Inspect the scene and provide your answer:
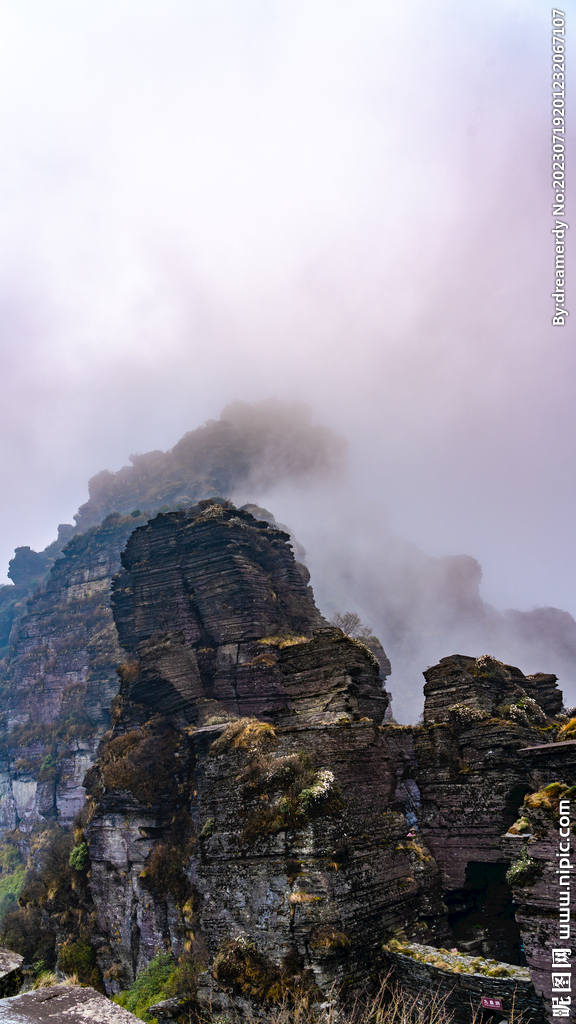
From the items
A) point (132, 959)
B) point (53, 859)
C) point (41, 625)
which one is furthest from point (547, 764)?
point (41, 625)

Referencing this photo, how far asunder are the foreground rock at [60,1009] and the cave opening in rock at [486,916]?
53.5 feet

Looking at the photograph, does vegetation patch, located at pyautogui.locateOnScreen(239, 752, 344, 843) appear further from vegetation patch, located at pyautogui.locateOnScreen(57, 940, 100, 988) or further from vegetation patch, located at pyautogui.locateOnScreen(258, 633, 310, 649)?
vegetation patch, located at pyautogui.locateOnScreen(57, 940, 100, 988)

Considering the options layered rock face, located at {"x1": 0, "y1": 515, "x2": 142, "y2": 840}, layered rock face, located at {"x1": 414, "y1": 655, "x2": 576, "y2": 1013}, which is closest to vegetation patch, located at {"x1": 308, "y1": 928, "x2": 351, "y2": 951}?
layered rock face, located at {"x1": 414, "y1": 655, "x2": 576, "y2": 1013}

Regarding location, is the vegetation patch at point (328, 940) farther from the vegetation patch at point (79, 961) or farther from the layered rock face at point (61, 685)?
the layered rock face at point (61, 685)

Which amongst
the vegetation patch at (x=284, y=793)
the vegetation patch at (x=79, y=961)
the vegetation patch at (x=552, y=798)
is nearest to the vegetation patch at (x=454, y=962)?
the vegetation patch at (x=552, y=798)

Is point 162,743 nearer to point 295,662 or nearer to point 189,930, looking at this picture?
point 189,930

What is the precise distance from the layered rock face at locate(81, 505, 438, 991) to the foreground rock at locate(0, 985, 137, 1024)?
34.5 ft

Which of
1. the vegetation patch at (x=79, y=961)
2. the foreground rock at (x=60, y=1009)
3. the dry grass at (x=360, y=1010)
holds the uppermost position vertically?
the foreground rock at (x=60, y=1009)

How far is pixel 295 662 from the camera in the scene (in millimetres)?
17250

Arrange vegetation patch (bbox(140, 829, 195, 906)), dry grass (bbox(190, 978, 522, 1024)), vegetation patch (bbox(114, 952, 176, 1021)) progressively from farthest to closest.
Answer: vegetation patch (bbox(140, 829, 195, 906)), vegetation patch (bbox(114, 952, 176, 1021)), dry grass (bbox(190, 978, 522, 1024))

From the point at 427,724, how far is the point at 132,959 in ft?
73.4

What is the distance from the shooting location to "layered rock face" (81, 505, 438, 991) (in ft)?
40.4

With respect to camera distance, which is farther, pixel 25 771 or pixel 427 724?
pixel 25 771

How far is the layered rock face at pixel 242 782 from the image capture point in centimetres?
1232
